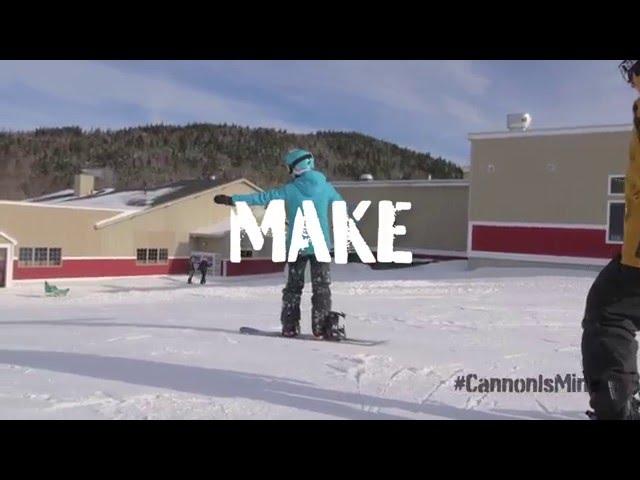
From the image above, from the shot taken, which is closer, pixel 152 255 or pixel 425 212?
pixel 425 212

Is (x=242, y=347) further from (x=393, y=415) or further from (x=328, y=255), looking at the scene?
(x=393, y=415)

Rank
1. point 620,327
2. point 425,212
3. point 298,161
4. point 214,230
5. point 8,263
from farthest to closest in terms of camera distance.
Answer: point 214,230, point 425,212, point 8,263, point 298,161, point 620,327

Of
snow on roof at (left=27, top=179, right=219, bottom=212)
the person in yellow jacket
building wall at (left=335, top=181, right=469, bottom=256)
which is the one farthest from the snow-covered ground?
snow on roof at (left=27, top=179, right=219, bottom=212)

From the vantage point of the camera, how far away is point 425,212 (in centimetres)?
2897

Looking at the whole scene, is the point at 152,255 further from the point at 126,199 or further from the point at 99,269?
the point at 126,199

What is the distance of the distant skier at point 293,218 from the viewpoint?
19.6ft

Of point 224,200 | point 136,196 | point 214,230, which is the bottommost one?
point 224,200

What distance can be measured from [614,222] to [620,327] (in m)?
19.3

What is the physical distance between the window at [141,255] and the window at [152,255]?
0.19 m

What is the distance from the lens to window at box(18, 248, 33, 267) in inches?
1067

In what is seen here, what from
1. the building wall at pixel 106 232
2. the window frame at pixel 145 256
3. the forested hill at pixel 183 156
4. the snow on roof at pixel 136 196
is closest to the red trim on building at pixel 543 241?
the forested hill at pixel 183 156

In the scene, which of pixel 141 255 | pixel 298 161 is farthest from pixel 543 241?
pixel 141 255

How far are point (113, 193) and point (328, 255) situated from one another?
35202 mm
